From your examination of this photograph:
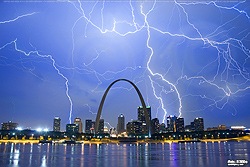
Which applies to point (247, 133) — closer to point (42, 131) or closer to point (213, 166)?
point (42, 131)

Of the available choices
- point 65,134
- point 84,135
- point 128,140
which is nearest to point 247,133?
point 128,140

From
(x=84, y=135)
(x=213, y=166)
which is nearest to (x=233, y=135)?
(x=84, y=135)

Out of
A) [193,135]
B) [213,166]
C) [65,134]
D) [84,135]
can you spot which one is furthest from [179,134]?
[213,166]

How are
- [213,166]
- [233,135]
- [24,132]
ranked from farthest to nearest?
[233,135] → [24,132] → [213,166]

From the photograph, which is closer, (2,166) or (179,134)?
(2,166)

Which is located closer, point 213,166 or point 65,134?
point 213,166

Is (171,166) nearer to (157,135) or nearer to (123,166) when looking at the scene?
(123,166)

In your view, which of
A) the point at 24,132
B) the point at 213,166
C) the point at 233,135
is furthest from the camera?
the point at 233,135

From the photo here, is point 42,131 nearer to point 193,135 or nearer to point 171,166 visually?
point 193,135
